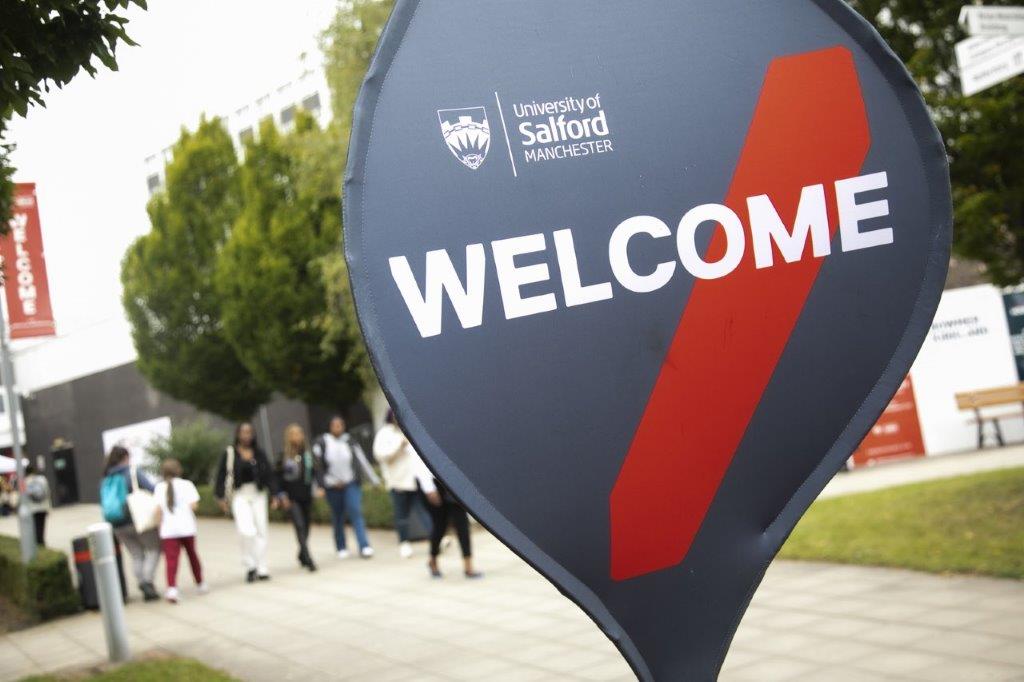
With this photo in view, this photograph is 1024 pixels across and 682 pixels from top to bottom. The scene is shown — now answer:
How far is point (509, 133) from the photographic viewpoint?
7.15ft

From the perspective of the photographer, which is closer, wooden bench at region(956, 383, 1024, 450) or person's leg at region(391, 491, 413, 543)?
person's leg at region(391, 491, 413, 543)

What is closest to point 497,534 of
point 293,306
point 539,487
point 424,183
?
point 539,487

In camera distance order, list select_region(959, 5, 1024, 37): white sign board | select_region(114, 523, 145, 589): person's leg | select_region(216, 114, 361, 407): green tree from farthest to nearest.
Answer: select_region(216, 114, 361, 407): green tree
select_region(114, 523, 145, 589): person's leg
select_region(959, 5, 1024, 37): white sign board

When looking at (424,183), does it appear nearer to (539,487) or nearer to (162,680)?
(539,487)

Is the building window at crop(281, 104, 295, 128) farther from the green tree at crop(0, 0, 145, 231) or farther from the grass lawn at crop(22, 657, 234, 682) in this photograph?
the green tree at crop(0, 0, 145, 231)

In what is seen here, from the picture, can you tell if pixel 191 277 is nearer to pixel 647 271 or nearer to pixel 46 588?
pixel 46 588

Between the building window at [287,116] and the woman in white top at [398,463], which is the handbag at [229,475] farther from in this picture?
the building window at [287,116]

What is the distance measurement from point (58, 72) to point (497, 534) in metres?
4.63

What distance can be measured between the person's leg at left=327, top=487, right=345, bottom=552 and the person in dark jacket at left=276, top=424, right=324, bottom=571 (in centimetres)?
26

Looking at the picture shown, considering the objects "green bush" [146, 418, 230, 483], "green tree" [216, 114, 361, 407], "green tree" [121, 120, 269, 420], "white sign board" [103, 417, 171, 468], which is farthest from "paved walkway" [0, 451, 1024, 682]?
"white sign board" [103, 417, 171, 468]

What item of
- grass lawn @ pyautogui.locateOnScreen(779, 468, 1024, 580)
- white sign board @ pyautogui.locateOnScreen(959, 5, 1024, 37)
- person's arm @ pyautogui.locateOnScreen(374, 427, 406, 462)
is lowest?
grass lawn @ pyautogui.locateOnScreen(779, 468, 1024, 580)

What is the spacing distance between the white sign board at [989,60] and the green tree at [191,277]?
1040 inches

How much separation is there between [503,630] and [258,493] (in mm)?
5454

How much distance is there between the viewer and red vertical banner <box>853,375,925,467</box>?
17.3 m
